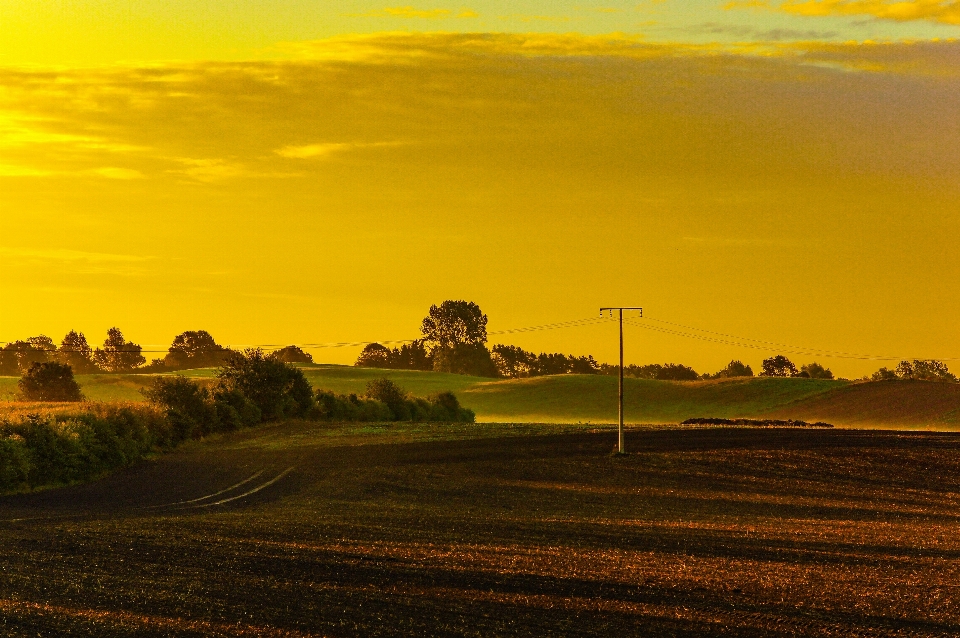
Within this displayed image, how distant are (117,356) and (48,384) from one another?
74.8 metres

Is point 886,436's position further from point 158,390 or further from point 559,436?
point 158,390

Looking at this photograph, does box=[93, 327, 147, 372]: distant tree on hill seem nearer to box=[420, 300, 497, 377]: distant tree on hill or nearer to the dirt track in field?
box=[420, 300, 497, 377]: distant tree on hill

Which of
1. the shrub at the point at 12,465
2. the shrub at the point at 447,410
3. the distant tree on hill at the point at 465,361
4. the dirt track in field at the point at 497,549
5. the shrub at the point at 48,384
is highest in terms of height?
the distant tree on hill at the point at 465,361

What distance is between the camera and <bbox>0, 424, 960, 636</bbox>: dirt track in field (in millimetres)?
16500

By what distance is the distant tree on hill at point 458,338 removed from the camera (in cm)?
17738

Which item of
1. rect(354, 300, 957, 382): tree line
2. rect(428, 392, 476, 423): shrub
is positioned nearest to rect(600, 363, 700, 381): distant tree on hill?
rect(354, 300, 957, 382): tree line

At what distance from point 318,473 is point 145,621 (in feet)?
111

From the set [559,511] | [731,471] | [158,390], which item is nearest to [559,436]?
[731,471]

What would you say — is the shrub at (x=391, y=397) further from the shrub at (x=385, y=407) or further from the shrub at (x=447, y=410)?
the shrub at (x=447, y=410)

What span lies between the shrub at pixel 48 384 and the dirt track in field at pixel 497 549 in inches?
1790

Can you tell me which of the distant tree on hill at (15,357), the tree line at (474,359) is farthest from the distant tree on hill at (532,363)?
the distant tree on hill at (15,357)

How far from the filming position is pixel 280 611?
1666 cm

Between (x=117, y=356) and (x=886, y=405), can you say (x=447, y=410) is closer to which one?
(x=886, y=405)

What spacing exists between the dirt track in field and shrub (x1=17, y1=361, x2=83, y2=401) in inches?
1790
